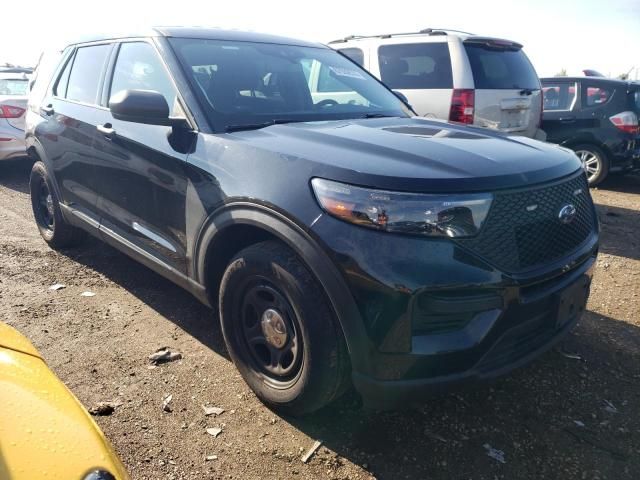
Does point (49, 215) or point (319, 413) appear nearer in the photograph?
point (319, 413)

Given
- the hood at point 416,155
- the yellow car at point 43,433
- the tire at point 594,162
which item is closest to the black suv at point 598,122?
the tire at point 594,162

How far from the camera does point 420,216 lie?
6.42 ft

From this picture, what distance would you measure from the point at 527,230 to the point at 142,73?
7.99 feet

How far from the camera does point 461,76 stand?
5711 mm

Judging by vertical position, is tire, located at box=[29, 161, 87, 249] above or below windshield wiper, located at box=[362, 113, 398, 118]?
below

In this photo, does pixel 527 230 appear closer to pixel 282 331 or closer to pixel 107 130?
pixel 282 331

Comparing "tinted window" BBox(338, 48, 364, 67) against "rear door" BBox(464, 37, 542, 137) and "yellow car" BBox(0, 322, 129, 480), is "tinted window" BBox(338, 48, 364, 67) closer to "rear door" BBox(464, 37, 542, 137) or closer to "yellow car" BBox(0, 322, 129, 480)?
"rear door" BBox(464, 37, 542, 137)

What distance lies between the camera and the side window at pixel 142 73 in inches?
115

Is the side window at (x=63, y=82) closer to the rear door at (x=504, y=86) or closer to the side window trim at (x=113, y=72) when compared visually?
the side window trim at (x=113, y=72)

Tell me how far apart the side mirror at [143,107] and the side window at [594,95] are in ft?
23.0

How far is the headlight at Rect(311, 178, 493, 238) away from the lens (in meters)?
1.96

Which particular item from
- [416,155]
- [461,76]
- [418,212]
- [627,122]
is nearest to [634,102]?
[627,122]

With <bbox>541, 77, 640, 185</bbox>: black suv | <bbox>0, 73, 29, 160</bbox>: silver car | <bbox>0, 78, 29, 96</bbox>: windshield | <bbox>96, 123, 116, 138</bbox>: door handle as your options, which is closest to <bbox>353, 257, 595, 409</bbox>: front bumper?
<bbox>96, 123, 116, 138</bbox>: door handle

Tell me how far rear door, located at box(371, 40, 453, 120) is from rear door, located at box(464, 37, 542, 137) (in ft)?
0.98
